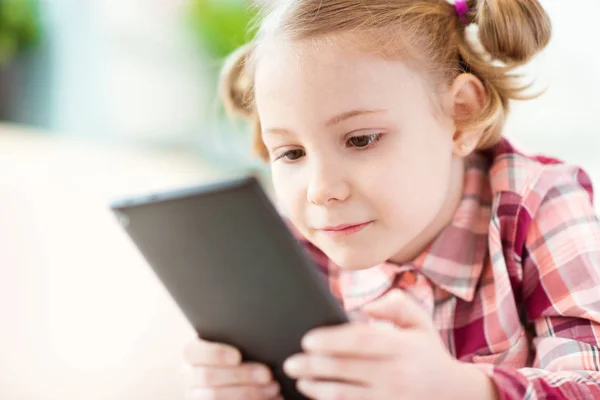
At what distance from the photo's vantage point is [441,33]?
847 millimetres

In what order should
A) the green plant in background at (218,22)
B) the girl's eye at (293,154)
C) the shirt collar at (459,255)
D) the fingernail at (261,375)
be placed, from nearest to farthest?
1. the fingernail at (261,375)
2. the girl's eye at (293,154)
3. the shirt collar at (459,255)
4. the green plant in background at (218,22)

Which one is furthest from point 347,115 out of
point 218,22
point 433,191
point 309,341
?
point 218,22

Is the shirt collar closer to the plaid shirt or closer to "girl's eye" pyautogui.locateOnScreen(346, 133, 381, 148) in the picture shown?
the plaid shirt

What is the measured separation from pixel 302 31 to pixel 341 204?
196mm

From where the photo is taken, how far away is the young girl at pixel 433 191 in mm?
681

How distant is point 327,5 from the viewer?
79cm

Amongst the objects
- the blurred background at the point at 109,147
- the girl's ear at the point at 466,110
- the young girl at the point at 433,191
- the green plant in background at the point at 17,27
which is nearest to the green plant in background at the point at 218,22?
the blurred background at the point at 109,147

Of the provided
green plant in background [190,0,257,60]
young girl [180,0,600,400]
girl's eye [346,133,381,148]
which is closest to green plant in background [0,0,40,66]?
green plant in background [190,0,257,60]

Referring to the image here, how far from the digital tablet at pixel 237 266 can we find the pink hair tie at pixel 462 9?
1.48 feet

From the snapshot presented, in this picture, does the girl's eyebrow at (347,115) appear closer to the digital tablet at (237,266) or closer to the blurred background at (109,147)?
the digital tablet at (237,266)

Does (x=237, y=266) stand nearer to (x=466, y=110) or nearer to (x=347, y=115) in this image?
(x=347, y=115)

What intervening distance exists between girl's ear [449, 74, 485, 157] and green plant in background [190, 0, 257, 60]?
1.59 metres

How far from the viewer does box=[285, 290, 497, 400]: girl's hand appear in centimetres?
55

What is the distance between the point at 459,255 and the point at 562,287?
14 centimetres
